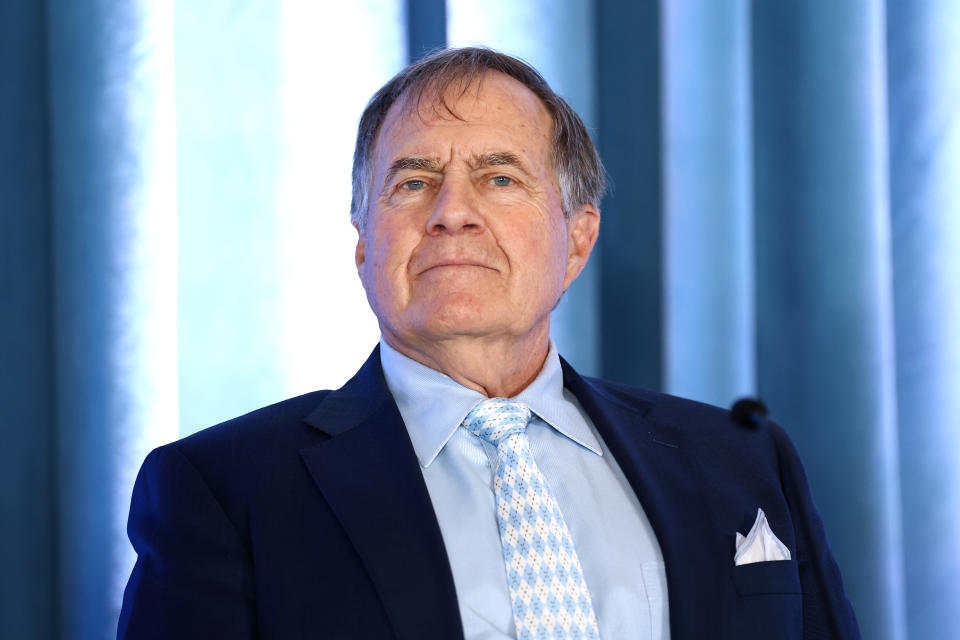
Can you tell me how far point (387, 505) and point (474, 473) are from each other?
124 mm

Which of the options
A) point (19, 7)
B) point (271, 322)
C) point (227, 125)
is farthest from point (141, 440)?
point (19, 7)

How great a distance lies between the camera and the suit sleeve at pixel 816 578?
4.10 feet

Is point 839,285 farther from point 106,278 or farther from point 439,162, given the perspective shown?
point 106,278

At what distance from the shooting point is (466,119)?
1250 mm

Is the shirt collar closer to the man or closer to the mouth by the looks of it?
the man

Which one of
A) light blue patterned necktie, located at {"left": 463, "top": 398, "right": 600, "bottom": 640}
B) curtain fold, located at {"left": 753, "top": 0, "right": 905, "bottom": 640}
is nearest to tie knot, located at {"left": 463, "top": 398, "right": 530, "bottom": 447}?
light blue patterned necktie, located at {"left": 463, "top": 398, "right": 600, "bottom": 640}

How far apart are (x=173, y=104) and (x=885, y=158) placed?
1050 mm

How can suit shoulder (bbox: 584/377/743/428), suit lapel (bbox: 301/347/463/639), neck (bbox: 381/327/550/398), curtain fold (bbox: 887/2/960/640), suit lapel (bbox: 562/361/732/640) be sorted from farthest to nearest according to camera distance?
curtain fold (bbox: 887/2/960/640) → suit shoulder (bbox: 584/377/743/428) → neck (bbox: 381/327/550/398) → suit lapel (bbox: 562/361/732/640) → suit lapel (bbox: 301/347/463/639)

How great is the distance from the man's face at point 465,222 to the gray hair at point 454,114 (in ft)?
0.06

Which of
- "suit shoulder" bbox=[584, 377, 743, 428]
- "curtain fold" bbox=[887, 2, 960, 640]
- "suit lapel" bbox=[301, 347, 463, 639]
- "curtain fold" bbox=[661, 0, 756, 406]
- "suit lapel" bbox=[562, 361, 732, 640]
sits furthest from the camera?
"curtain fold" bbox=[661, 0, 756, 406]

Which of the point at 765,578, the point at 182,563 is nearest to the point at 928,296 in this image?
the point at 765,578

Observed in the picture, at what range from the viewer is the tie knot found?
45.5 inches

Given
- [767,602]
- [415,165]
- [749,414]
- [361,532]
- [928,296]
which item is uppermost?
[415,165]

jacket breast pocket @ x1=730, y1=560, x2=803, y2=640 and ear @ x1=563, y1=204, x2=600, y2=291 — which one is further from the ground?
ear @ x1=563, y1=204, x2=600, y2=291
